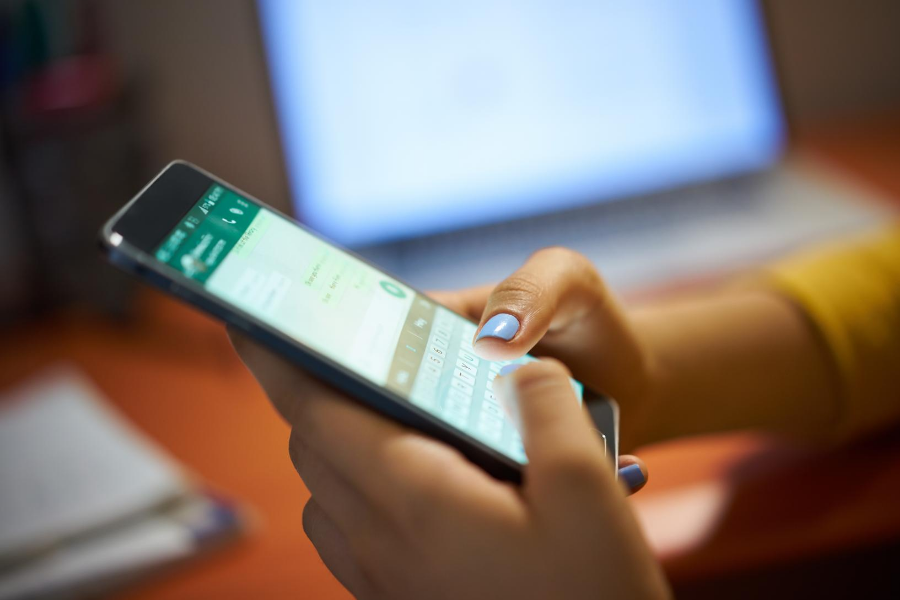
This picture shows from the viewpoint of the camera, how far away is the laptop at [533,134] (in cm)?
63

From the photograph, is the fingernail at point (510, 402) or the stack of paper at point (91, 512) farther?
the stack of paper at point (91, 512)

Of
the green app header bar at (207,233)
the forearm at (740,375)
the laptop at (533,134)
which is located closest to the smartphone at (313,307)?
the green app header bar at (207,233)

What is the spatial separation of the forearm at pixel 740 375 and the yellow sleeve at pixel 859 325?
0.01 meters

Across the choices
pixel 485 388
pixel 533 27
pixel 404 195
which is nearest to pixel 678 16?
Answer: pixel 533 27

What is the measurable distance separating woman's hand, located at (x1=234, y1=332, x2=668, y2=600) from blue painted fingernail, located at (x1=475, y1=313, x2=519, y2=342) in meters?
0.03

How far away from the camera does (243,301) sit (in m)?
0.23

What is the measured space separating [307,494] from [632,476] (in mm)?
137

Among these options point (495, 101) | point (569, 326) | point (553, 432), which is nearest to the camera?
point (553, 432)

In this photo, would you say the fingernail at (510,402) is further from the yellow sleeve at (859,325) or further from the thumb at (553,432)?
the yellow sleeve at (859,325)

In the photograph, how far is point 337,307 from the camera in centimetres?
26

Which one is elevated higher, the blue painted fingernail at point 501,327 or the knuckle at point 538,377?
the knuckle at point 538,377

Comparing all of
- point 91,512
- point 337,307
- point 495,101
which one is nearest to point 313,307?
point 337,307

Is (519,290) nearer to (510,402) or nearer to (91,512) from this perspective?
(510,402)

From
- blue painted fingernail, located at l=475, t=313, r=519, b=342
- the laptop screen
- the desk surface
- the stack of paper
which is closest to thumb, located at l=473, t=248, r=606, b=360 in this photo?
blue painted fingernail, located at l=475, t=313, r=519, b=342
